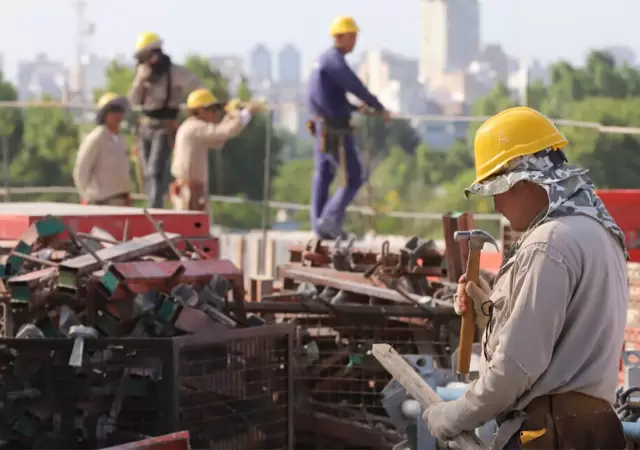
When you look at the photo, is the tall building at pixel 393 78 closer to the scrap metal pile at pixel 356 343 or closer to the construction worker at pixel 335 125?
the construction worker at pixel 335 125

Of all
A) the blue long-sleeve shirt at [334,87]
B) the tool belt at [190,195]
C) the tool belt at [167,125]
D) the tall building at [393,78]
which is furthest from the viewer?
the tall building at [393,78]

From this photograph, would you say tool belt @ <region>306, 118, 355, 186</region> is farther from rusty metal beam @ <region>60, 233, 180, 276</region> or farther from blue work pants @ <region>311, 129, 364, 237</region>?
rusty metal beam @ <region>60, 233, 180, 276</region>

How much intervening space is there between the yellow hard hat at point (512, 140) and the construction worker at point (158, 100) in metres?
9.57

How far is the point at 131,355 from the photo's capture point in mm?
5703

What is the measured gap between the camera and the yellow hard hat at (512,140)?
4344 millimetres

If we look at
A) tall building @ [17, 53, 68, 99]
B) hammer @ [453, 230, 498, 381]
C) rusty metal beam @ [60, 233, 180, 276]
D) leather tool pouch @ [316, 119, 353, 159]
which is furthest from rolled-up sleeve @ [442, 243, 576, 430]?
tall building @ [17, 53, 68, 99]

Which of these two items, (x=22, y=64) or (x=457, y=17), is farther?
(x=22, y=64)

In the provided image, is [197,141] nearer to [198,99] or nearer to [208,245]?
[198,99]

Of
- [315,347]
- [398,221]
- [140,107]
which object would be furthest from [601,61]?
[315,347]

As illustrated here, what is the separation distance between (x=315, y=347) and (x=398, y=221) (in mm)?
33995

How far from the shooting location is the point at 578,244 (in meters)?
4.15

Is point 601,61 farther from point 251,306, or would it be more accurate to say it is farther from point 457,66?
point 457,66

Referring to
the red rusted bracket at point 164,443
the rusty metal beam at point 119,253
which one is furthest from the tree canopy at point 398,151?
the red rusted bracket at point 164,443

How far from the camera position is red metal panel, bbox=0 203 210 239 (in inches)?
314
